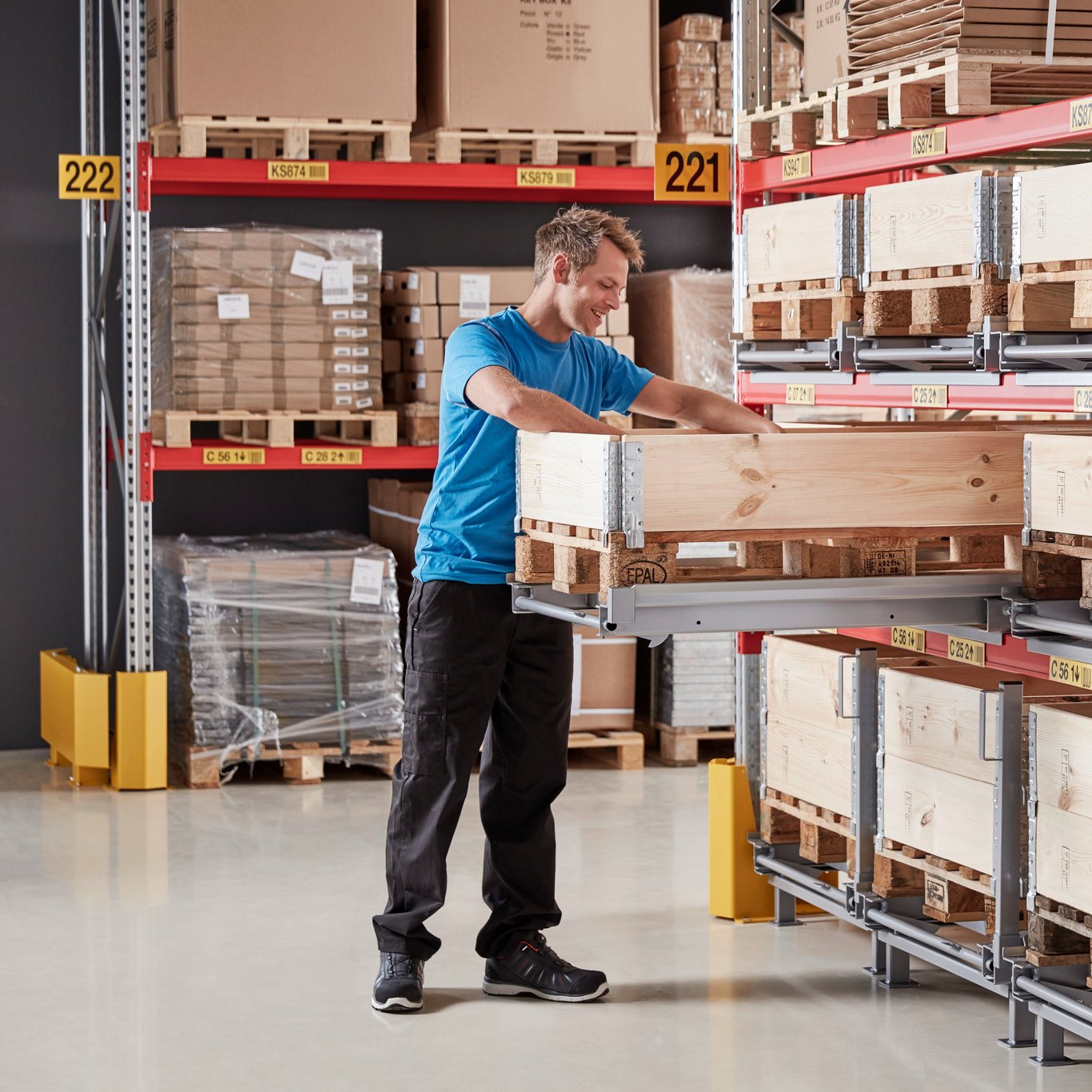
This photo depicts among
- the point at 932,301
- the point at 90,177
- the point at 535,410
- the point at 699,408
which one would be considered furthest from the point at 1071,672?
the point at 90,177

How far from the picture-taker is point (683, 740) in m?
9.54

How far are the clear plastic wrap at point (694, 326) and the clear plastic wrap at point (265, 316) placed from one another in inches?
61.4

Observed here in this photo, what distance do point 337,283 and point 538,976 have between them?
4.39m

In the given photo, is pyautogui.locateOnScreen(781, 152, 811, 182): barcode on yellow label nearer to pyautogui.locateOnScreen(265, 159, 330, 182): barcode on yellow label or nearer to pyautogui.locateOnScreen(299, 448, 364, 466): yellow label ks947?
pyautogui.locateOnScreen(265, 159, 330, 182): barcode on yellow label

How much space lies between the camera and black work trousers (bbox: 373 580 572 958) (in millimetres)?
5391

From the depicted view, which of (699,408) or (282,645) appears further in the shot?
(282,645)

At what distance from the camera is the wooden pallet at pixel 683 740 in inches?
375

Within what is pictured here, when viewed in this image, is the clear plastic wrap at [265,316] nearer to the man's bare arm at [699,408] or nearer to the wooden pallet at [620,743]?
the wooden pallet at [620,743]

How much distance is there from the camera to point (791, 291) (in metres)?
6.08

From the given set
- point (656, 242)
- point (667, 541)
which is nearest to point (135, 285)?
point (656, 242)

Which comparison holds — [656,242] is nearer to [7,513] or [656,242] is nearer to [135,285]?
[135,285]

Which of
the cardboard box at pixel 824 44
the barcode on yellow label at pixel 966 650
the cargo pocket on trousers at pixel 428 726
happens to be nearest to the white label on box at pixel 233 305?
the cardboard box at pixel 824 44

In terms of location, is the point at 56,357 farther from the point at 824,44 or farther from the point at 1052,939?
the point at 1052,939

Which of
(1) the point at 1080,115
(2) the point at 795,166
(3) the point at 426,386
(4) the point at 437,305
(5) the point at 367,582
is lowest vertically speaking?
(5) the point at 367,582
